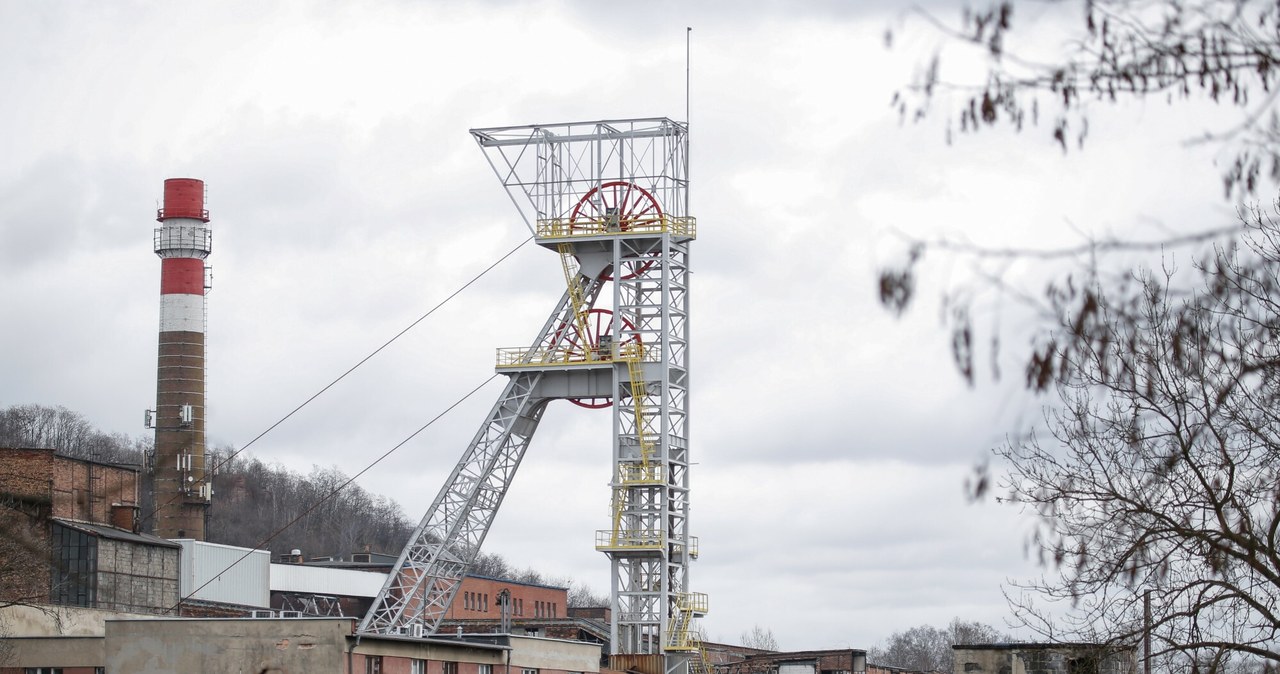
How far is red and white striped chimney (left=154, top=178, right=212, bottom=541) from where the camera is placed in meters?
74.7

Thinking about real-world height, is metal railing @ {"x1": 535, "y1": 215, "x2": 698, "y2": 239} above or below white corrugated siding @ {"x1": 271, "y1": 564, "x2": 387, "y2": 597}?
above

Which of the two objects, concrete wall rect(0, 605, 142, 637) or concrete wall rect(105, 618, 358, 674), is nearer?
concrete wall rect(105, 618, 358, 674)

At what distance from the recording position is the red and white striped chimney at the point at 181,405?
245ft

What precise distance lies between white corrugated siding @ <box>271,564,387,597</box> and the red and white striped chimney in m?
3.76

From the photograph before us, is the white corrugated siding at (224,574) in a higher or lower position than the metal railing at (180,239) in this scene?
lower

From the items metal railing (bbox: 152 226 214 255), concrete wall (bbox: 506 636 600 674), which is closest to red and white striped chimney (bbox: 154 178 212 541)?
metal railing (bbox: 152 226 214 255)

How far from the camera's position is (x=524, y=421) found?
184 feet

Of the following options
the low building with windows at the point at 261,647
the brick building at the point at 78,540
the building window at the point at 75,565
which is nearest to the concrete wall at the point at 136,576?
the brick building at the point at 78,540

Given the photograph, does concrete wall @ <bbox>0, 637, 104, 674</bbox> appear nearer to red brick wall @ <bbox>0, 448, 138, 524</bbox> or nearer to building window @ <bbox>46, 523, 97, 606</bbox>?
building window @ <bbox>46, 523, 97, 606</bbox>

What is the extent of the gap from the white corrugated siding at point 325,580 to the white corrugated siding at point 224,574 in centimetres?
135

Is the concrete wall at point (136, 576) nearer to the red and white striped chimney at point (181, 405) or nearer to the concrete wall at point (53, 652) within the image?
the red and white striped chimney at point (181, 405)

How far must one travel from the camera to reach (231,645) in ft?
125

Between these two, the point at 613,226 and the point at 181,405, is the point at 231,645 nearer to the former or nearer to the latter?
the point at 613,226

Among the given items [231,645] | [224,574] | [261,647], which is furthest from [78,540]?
[261,647]
